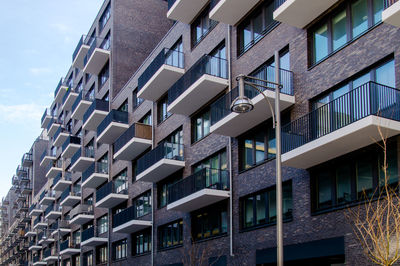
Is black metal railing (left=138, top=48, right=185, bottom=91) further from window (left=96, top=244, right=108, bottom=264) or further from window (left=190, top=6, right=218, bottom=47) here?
window (left=96, top=244, right=108, bottom=264)

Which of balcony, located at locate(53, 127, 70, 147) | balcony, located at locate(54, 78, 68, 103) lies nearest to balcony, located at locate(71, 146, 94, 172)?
balcony, located at locate(53, 127, 70, 147)

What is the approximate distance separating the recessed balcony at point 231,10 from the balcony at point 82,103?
26.5 m

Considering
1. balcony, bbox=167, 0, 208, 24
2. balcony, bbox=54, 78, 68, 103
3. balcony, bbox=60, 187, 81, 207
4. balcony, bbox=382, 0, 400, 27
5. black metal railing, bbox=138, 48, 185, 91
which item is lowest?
balcony, bbox=60, 187, 81, 207

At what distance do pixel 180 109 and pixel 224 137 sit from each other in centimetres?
391

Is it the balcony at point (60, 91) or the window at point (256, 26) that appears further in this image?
the balcony at point (60, 91)

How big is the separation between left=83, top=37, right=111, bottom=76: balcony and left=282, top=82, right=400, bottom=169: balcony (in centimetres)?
2696

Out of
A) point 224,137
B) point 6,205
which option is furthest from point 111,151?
point 6,205

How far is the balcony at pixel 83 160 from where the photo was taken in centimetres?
4749

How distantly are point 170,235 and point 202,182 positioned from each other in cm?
685

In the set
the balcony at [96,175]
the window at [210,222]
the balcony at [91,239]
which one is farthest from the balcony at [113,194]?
the window at [210,222]

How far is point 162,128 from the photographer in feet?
108

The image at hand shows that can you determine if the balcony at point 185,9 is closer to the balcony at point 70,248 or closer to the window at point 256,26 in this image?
the window at point 256,26

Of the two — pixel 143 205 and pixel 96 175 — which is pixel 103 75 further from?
pixel 143 205

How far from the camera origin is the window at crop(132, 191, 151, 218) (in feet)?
112
